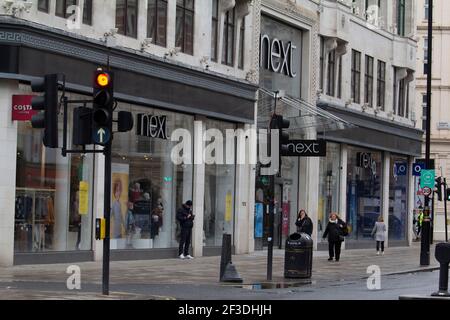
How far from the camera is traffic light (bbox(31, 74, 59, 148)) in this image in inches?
712

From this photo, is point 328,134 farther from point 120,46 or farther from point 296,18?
point 120,46

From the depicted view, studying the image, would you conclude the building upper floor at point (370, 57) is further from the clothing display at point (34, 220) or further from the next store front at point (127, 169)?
the clothing display at point (34, 220)

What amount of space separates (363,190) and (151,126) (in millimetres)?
18544

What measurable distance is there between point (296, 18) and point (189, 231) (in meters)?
12.0

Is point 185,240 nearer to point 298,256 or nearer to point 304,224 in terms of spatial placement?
point 304,224

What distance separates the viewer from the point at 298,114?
1577 inches

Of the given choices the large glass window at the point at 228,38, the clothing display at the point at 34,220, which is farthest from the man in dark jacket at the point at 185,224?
the large glass window at the point at 228,38

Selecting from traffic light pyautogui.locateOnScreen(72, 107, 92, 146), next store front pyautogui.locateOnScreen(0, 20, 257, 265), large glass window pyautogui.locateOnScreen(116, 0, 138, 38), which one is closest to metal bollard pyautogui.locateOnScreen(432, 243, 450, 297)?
traffic light pyautogui.locateOnScreen(72, 107, 92, 146)

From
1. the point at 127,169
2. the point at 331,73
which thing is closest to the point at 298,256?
the point at 127,169

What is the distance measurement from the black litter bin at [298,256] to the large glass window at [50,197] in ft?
21.1

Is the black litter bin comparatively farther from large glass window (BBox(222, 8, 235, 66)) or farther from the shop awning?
the shop awning

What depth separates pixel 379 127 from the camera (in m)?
48.7

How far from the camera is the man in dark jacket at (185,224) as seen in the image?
32406mm

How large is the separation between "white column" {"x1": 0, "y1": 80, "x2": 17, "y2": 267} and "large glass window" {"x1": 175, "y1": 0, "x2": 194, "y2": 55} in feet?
27.4
